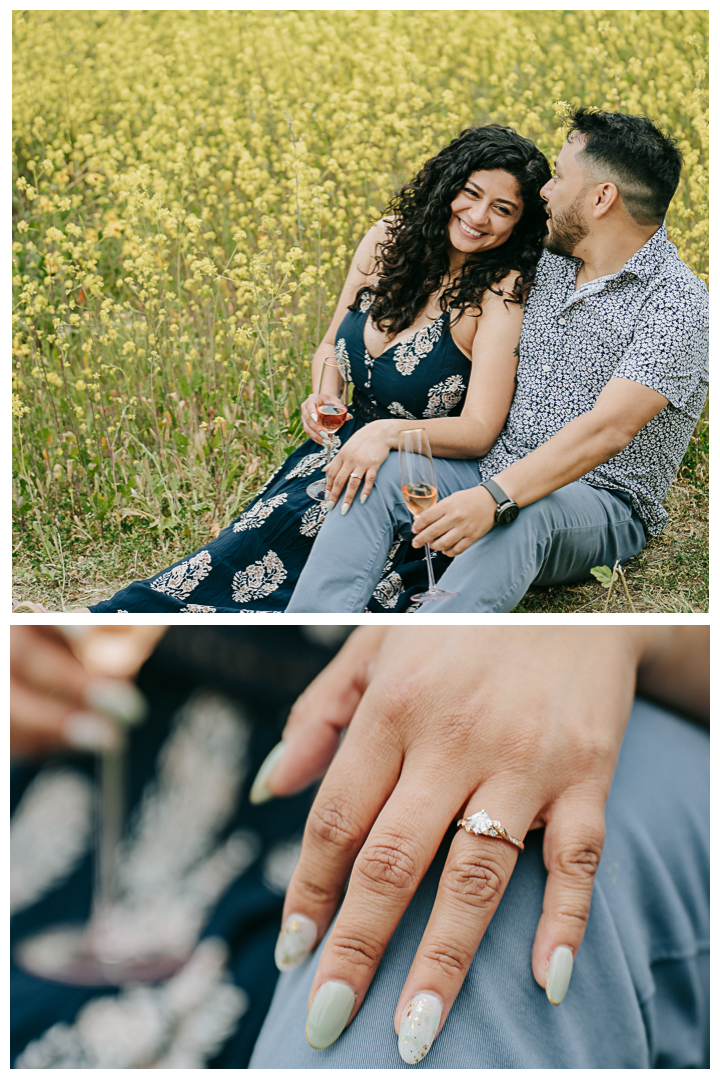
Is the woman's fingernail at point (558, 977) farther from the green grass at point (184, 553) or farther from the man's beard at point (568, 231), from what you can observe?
the man's beard at point (568, 231)

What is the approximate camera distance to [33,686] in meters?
1.58

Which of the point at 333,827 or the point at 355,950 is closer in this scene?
the point at 355,950

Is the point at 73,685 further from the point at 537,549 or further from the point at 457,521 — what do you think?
the point at 537,549

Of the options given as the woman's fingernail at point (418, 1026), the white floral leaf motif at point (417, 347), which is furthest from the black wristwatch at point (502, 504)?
the woman's fingernail at point (418, 1026)

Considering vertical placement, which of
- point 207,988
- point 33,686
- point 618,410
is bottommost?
point 207,988

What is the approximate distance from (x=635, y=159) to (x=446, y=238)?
1.86 ft

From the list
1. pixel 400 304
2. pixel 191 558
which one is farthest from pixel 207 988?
pixel 400 304

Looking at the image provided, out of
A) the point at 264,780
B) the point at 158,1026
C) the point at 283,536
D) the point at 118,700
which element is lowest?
the point at 158,1026

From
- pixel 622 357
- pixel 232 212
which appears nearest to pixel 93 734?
pixel 622 357

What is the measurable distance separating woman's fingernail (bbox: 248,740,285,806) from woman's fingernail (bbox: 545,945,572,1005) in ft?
1.89

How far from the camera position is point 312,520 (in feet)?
7.38

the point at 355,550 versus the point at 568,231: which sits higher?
the point at 568,231

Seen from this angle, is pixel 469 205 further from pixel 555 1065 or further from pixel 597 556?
pixel 555 1065

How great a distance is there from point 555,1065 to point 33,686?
1.20 meters
